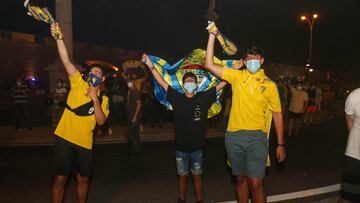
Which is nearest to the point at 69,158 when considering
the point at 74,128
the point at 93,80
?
the point at 74,128

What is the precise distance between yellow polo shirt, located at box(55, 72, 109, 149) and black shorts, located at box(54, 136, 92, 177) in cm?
7

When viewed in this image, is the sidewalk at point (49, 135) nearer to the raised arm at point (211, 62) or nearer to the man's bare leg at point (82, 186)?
the man's bare leg at point (82, 186)

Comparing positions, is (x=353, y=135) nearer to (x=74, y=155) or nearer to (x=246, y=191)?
(x=246, y=191)

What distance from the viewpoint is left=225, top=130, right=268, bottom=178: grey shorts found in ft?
14.6

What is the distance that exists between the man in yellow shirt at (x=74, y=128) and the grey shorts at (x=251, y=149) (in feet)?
5.54

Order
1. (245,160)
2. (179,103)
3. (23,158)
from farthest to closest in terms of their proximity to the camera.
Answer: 1. (23,158)
2. (179,103)
3. (245,160)

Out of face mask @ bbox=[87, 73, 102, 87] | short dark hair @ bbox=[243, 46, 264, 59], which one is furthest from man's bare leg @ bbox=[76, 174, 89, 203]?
short dark hair @ bbox=[243, 46, 264, 59]

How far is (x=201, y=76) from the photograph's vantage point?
642 centimetres

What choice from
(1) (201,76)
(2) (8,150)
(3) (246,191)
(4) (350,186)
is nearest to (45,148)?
(2) (8,150)

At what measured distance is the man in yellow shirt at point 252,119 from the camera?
4465 mm

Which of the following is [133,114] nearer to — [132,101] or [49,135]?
[132,101]

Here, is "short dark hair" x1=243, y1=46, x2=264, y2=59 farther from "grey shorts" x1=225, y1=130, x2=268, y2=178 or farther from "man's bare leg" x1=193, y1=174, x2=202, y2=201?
"man's bare leg" x1=193, y1=174, x2=202, y2=201

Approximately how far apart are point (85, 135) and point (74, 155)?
11.2 inches

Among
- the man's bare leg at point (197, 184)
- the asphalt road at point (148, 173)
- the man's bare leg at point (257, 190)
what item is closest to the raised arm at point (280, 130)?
the man's bare leg at point (257, 190)
